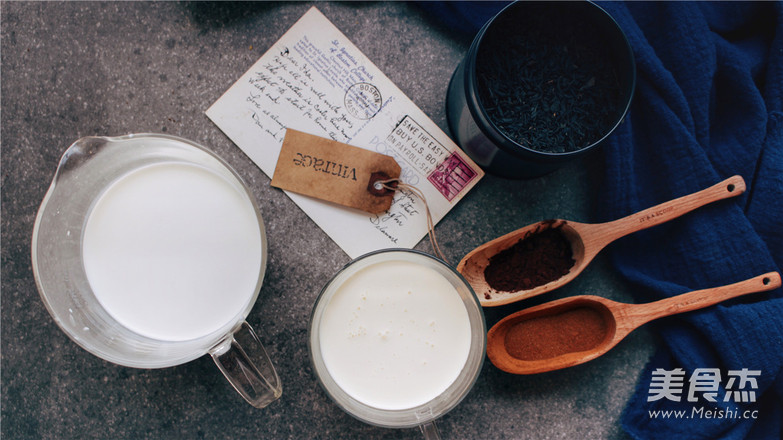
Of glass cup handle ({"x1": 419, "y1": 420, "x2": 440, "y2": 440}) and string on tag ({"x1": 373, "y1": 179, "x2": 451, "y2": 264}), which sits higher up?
string on tag ({"x1": 373, "y1": 179, "x2": 451, "y2": 264})

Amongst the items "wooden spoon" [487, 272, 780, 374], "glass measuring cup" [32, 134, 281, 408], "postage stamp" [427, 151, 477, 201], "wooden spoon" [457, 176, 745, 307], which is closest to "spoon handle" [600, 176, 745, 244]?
"wooden spoon" [457, 176, 745, 307]

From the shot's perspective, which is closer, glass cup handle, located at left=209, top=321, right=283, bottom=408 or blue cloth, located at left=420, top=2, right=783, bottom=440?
glass cup handle, located at left=209, top=321, right=283, bottom=408

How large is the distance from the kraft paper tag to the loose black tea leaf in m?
0.21

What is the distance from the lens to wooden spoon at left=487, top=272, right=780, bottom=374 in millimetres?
777

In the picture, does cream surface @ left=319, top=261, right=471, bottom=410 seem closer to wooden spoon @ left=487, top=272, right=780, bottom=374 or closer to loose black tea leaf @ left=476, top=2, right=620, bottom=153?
wooden spoon @ left=487, top=272, right=780, bottom=374

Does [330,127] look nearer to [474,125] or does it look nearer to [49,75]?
[474,125]

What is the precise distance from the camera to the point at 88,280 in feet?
2.27

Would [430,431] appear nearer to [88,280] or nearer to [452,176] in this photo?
[452,176]

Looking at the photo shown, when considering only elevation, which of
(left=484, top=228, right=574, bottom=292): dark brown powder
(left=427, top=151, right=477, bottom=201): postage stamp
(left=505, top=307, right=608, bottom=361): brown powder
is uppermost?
(left=427, top=151, right=477, bottom=201): postage stamp

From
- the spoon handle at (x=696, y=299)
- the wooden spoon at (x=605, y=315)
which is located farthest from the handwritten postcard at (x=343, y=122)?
the spoon handle at (x=696, y=299)

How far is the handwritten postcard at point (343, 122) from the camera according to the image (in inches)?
32.0

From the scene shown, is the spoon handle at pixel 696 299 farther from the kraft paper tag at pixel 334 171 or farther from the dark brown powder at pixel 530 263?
the kraft paper tag at pixel 334 171

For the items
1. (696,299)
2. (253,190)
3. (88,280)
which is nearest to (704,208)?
(696,299)

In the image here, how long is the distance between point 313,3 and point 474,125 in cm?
37
